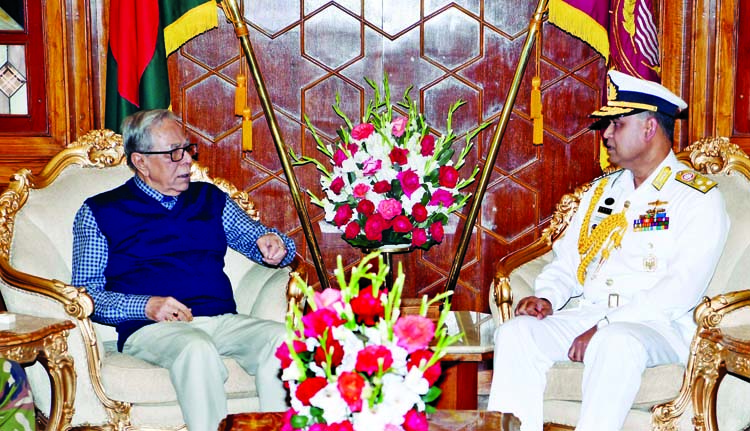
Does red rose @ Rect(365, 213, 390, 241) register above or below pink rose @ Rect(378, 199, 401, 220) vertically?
below

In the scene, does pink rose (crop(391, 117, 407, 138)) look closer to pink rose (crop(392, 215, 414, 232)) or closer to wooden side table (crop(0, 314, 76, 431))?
pink rose (crop(392, 215, 414, 232))

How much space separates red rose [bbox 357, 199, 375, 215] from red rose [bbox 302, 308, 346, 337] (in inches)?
54.0

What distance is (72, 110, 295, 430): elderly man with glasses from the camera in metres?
3.19

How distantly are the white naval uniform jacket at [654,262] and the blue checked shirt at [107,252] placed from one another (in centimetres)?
109

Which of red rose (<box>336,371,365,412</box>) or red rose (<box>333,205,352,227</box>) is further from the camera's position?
red rose (<box>333,205,352,227</box>)

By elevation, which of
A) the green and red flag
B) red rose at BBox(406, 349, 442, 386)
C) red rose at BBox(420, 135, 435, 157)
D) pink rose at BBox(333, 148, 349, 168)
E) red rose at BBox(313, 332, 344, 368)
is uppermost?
the green and red flag

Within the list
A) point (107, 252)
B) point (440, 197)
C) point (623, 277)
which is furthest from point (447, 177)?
point (107, 252)

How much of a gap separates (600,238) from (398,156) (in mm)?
831

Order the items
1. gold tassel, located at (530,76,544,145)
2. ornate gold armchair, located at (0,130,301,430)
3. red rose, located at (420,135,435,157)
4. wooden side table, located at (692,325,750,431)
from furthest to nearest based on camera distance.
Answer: gold tassel, located at (530,76,544,145), red rose, located at (420,135,435,157), ornate gold armchair, located at (0,130,301,430), wooden side table, located at (692,325,750,431)

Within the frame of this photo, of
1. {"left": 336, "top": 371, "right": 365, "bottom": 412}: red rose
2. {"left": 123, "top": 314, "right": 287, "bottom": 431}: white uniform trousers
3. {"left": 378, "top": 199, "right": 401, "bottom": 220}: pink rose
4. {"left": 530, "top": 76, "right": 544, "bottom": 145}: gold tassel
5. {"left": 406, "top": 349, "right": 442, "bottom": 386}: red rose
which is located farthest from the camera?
{"left": 530, "top": 76, "right": 544, "bottom": 145}: gold tassel

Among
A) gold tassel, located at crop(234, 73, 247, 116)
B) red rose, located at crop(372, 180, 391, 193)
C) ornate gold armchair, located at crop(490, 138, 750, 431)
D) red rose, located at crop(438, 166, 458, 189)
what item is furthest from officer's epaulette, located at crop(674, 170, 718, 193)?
gold tassel, located at crop(234, 73, 247, 116)

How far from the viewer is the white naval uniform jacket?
3215mm

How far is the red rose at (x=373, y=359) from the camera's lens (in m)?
1.90

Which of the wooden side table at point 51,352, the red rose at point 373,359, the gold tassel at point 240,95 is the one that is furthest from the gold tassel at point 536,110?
the red rose at point 373,359
